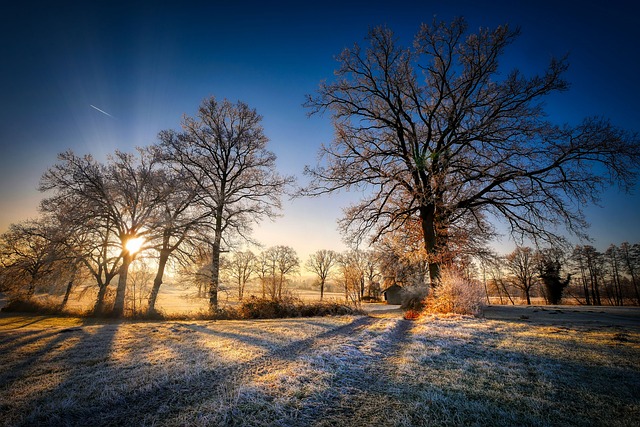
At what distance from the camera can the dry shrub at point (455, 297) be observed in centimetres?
930

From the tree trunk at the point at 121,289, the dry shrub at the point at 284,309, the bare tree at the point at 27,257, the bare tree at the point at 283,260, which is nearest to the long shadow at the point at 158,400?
the dry shrub at the point at 284,309

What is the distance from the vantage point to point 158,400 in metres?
2.43

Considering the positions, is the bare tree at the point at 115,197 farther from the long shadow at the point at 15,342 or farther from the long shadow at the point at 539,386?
the long shadow at the point at 539,386

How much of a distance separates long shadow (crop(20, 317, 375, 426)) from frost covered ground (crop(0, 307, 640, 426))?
0.5 inches

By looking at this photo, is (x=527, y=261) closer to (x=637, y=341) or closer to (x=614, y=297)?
(x=614, y=297)

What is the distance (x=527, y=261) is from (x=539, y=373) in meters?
46.1

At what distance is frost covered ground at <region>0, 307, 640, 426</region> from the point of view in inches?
81.2

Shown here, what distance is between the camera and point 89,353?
4.16 metres

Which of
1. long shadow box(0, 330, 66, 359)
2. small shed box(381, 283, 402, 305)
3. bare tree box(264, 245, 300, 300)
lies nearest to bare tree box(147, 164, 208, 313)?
long shadow box(0, 330, 66, 359)

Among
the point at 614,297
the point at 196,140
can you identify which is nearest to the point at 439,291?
the point at 196,140

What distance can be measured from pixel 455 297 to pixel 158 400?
10.0m

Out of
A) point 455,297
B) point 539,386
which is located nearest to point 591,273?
point 455,297

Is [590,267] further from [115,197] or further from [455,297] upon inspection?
[115,197]

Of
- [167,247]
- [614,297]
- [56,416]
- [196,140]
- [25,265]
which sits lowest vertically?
[614,297]
